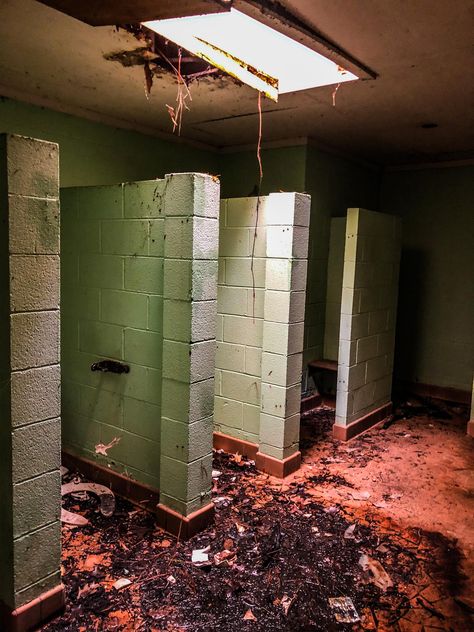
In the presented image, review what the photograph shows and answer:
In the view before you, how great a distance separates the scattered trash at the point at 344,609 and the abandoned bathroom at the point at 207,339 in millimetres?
17

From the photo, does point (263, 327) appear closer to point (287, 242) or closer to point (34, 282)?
point (287, 242)

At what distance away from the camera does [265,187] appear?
16.7ft

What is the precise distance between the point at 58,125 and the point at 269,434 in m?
2.95

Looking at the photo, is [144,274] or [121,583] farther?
[144,274]

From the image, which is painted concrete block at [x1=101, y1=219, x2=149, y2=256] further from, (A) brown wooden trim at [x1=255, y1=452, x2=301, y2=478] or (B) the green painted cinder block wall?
(A) brown wooden trim at [x1=255, y1=452, x2=301, y2=478]

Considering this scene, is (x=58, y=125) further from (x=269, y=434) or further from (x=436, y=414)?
(x=436, y=414)

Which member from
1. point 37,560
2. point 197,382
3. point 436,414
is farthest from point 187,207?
point 436,414

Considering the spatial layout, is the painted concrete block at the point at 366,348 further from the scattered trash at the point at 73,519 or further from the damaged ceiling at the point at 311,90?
the scattered trash at the point at 73,519

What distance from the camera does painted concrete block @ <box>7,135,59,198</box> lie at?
186 cm

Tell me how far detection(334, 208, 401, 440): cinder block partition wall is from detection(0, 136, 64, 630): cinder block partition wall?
9.29 ft

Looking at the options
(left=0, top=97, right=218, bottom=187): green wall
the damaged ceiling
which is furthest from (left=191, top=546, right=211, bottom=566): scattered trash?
(left=0, top=97, right=218, bottom=187): green wall

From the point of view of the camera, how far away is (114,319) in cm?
319

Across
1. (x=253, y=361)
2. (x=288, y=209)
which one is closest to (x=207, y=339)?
(x=253, y=361)

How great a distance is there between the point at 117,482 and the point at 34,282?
1.81 m
